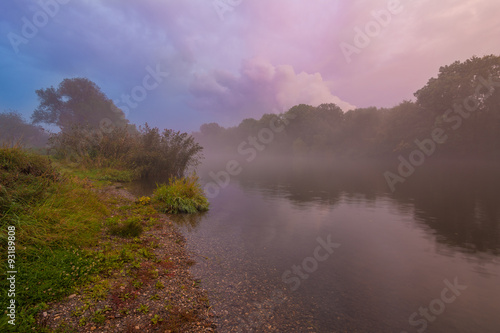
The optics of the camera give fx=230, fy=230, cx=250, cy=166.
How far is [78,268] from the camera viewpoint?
5562 millimetres

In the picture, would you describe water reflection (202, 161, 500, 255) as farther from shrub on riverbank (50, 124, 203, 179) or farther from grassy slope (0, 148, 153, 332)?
grassy slope (0, 148, 153, 332)

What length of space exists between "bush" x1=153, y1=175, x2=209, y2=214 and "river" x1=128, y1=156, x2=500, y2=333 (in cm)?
115

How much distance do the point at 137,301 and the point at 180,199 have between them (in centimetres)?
950

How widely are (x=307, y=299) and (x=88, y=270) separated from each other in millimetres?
5710

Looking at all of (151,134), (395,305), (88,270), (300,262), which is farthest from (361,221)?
(151,134)

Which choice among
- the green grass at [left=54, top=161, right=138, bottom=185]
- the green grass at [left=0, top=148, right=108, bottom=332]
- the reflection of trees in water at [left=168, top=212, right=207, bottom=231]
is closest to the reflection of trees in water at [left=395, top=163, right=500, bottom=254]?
the reflection of trees in water at [left=168, top=212, right=207, bottom=231]

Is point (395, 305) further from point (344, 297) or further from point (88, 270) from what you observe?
point (88, 270)

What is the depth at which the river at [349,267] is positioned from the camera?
18.5 ft

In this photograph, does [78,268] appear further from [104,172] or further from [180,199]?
[104,172]

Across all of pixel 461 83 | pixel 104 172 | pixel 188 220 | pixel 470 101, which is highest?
pixel 461 83

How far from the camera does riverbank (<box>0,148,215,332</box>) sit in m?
4.44

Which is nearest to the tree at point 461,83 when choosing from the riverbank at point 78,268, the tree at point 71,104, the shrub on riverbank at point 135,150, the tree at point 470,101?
the tree at point 470,101

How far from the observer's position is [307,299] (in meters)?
6.32

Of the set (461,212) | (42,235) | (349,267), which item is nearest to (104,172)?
(42,235)
